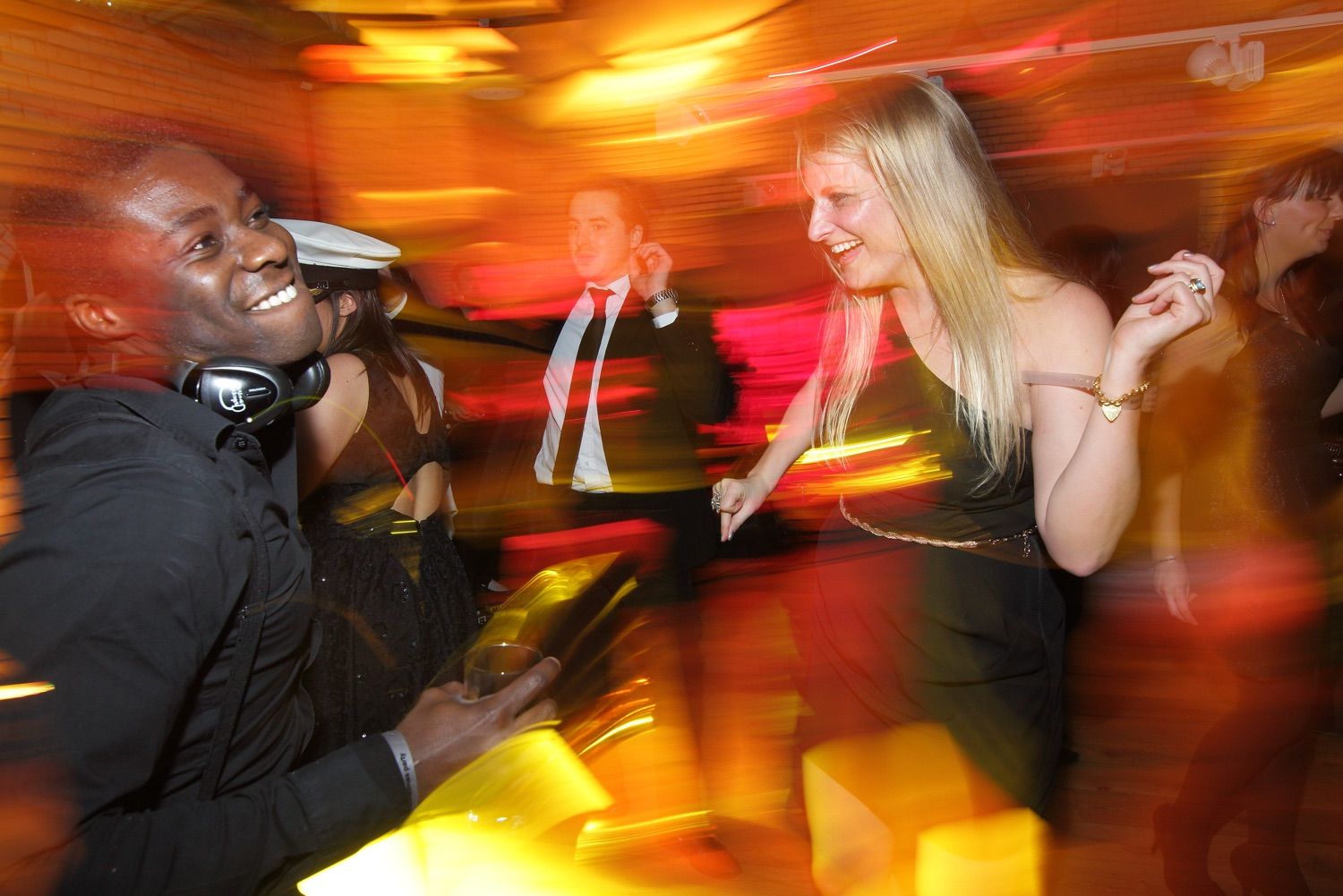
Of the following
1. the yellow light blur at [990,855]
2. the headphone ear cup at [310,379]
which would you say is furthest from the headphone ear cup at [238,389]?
the yellow light blur at [990,855]

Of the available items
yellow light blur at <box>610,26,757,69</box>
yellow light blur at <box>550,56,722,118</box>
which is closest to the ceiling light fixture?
yellow light blur at <box>610,26,757,69</box>

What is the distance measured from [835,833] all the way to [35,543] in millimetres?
1613

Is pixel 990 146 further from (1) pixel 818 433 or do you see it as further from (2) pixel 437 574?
(2) pixel 437 574

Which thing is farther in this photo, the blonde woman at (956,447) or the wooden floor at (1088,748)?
the wooden floor at (1088,748)

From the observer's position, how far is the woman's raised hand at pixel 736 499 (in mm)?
2102

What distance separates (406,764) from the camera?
3.58ft

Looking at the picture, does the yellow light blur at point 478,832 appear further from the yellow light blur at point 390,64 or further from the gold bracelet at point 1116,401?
the yellow light blur at point 390,64

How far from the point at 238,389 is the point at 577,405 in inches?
69.0

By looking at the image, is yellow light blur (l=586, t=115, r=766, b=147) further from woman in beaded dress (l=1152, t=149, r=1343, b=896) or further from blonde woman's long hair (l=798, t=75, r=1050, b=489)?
blonde woman's long hair (l=798, t=75, r=1050, b=489)

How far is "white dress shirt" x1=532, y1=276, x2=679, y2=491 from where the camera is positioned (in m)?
2.87

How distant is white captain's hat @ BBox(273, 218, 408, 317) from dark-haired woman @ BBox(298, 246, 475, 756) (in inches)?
1.2

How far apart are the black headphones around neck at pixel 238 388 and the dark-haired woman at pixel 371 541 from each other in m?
0.77

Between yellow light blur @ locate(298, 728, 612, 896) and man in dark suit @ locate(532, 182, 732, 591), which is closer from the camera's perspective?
yellow light blur @ locate(298, 728, 612, 896)

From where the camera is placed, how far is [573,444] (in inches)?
115
